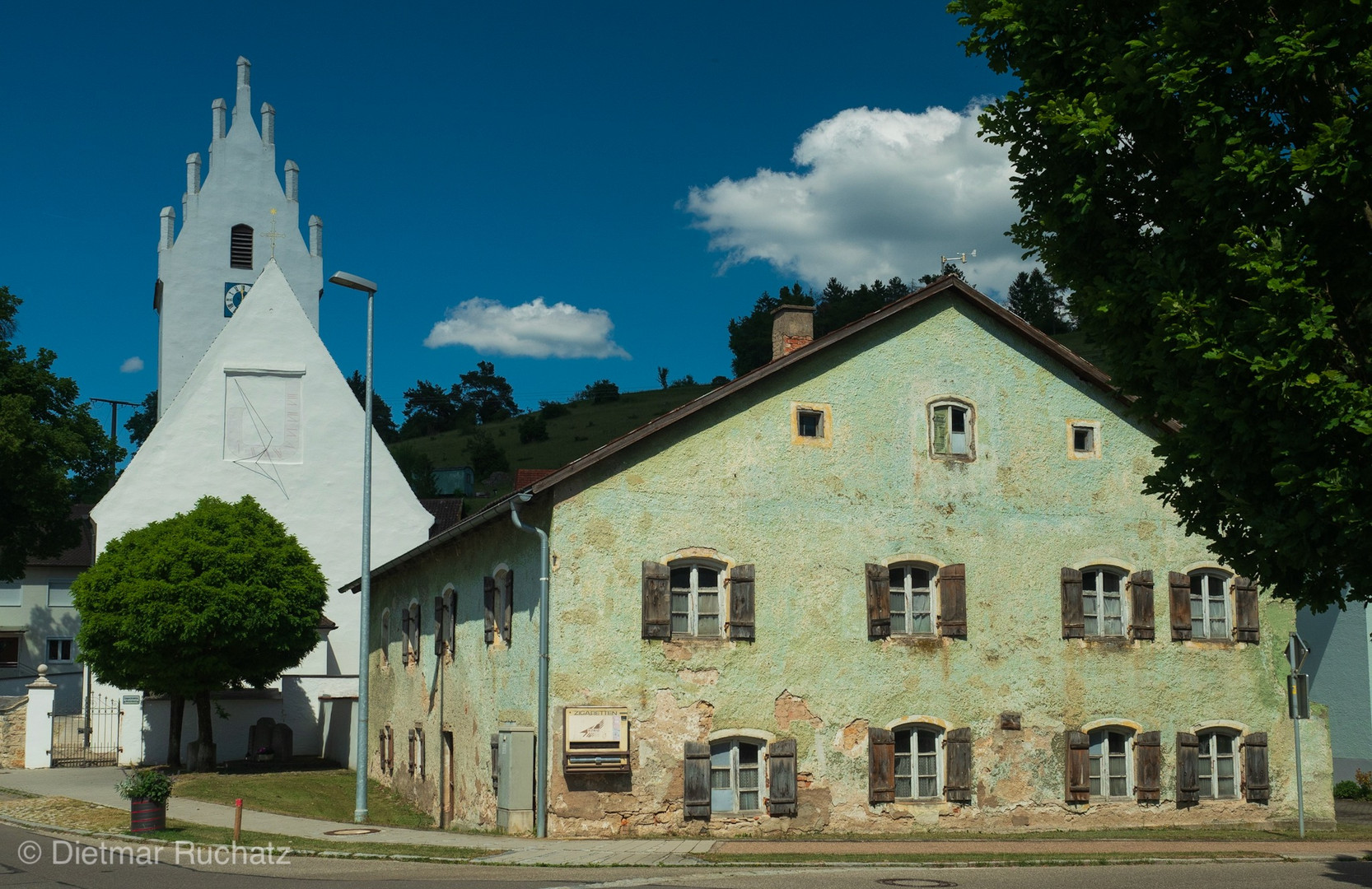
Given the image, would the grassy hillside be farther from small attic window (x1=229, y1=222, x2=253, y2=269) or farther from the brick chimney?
the brick chimney

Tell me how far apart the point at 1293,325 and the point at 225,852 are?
1448 cm

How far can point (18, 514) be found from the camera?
148 ft

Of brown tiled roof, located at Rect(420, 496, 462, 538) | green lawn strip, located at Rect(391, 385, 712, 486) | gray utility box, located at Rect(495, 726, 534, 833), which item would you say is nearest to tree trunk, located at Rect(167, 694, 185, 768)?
gray utility box, located at Rect(495, 726, 534, 833)

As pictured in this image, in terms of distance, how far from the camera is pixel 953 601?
2078 centimetres

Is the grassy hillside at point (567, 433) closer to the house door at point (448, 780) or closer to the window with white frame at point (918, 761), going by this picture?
the house door at point (448, 780)

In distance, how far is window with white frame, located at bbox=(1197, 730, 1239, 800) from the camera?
21703 mm

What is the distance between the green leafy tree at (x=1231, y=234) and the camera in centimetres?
1042

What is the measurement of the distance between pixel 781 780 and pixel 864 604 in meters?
3.09

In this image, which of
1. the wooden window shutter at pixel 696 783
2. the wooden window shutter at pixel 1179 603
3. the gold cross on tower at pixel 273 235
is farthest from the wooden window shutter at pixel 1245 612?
the gold cross on tower at pixel 273 235

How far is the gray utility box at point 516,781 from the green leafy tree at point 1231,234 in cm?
1028

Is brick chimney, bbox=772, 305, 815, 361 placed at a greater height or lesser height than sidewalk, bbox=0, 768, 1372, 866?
greater

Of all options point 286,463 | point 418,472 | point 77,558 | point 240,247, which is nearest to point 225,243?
point 240,247

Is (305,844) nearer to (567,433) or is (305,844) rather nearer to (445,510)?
(445,510)

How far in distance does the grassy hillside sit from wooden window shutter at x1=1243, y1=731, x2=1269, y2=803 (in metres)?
88.5
